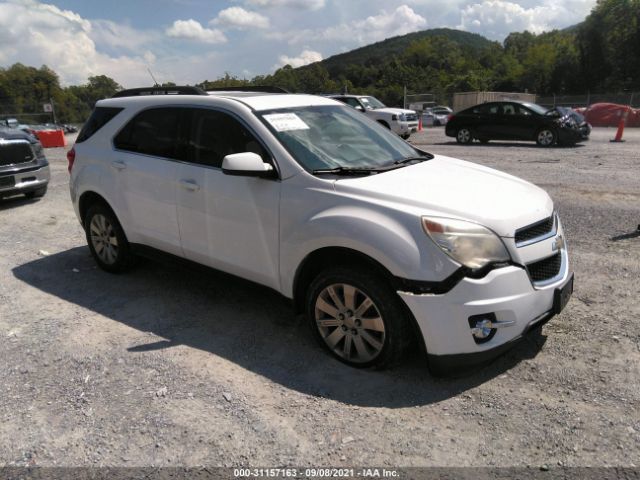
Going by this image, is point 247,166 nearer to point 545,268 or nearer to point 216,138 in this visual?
point 216,138

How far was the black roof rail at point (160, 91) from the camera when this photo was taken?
4387 mm

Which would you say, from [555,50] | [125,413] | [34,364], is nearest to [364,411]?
[125,413]

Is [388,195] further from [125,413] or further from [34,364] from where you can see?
[34,364]

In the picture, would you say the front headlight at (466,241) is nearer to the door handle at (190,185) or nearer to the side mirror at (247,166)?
the side mirror at (247,166)

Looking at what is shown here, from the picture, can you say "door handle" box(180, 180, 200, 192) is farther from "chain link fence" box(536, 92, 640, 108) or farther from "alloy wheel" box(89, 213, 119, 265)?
"chain link fence" box(536, 92, 640, 108)

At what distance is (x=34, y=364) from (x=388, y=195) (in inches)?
108

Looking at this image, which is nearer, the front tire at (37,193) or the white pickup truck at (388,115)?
the front tire at (37,193)

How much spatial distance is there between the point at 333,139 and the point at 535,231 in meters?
1.59

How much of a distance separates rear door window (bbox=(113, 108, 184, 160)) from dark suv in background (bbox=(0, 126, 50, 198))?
4868 mm

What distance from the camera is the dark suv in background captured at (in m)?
8.47

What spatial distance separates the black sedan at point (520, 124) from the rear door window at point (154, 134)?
13877mm

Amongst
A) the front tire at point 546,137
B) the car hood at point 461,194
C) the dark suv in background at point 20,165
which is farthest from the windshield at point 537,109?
the dark suv in background at point 20,165

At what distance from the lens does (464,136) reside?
17469mm

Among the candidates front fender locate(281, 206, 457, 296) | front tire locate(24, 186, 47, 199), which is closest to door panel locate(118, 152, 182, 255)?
front fender locate(281, 206, 457, 296)
